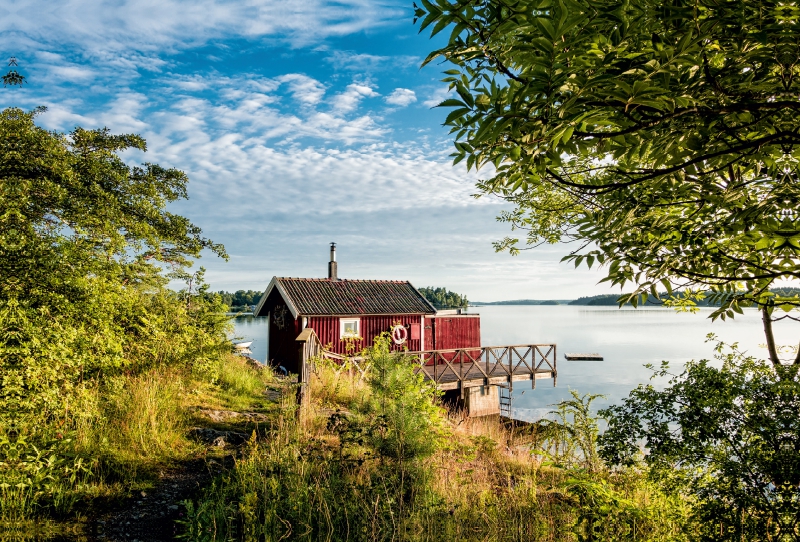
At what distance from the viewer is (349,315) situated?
716 inches

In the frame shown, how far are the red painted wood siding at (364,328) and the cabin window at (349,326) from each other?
0.13m

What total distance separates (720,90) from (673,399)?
3108 mm

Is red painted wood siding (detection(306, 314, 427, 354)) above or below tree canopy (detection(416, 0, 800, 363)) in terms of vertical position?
below

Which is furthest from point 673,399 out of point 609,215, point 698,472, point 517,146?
point 517,146

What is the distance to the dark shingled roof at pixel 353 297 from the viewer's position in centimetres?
1789

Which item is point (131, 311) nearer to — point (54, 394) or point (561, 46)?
point (54, 394)

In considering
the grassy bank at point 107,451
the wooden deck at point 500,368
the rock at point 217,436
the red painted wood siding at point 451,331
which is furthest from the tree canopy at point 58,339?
the red painted wood siding at point 451,331

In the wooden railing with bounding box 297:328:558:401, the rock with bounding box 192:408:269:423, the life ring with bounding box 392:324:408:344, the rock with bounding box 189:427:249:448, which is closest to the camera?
the rock with bounding box 189:427:249:448

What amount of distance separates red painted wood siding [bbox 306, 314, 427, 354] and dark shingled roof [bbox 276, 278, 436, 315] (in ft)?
1.13

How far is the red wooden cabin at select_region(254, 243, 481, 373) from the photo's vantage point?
58.4ft

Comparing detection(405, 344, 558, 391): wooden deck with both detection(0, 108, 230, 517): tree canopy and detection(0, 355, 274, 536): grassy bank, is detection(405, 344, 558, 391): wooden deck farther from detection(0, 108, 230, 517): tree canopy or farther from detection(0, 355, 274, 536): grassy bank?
detection(0, 355, 274, 536): grassy bank

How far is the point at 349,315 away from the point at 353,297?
45.2 inches

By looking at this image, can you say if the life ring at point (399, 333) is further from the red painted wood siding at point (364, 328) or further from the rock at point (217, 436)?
the rock at point (217, 436)

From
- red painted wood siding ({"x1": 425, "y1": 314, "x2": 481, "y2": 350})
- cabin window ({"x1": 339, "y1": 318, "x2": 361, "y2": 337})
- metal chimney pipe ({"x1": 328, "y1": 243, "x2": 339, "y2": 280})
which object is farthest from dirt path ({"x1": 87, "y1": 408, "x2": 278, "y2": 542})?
red painted wood siding ({"x1": 425, "y1": 314, "x2": 481, "y2": 350})
